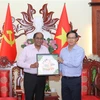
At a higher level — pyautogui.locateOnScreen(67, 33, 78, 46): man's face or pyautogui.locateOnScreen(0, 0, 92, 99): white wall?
pyautogui.locateOnScreen(0, 0, 92, 99): white wall

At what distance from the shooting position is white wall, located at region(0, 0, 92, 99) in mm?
4125

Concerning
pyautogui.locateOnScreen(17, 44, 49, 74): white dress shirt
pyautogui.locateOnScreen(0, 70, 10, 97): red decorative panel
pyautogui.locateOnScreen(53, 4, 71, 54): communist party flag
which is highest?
pyautogui.locateOnScreen(53, 4, 71, 54): communist party flag

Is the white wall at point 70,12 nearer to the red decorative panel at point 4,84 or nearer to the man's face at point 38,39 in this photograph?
the red decorative panel at point 4,84

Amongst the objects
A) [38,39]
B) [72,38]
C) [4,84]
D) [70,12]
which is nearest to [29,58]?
[38,39]

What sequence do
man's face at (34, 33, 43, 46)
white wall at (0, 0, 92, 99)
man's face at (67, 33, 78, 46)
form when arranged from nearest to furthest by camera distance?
1. man's face at (67, 33, 78, 46)
2. man's face at (34, 33, 43, 46)
3. white wall at (0, 0, 92, 99)

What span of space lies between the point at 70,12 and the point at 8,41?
4.01ft

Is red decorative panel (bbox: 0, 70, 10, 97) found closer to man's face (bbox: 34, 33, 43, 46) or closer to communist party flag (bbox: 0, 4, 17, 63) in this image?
communist party flag (bbox: 0, 4, 17, 63)

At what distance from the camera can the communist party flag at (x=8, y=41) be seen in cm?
387

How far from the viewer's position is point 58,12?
420 cm

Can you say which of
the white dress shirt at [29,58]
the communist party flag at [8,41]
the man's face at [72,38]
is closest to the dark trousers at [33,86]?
the white dress shirt at [29,58]

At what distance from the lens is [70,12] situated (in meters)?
4.22

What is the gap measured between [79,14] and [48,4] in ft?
1.92

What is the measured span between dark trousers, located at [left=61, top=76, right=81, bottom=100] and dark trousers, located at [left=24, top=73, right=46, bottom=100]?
371 mm

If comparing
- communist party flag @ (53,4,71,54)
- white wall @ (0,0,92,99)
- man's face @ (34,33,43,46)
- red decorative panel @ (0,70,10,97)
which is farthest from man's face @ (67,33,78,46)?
white wall @ (0,0,92,99)
